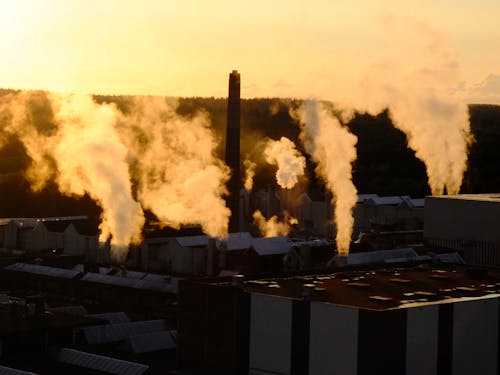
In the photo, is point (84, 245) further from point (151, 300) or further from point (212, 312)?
point (212, 312)

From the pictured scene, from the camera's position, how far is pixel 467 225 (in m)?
28.5

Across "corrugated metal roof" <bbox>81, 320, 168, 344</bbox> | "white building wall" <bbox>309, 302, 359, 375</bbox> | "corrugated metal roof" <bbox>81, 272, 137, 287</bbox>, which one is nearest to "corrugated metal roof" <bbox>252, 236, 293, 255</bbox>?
"corrugated metal roof" <bbox>81, 272, 137, 287</bbox>

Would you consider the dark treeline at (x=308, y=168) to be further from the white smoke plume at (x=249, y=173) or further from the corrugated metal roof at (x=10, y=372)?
the corrugated metal roof at (x=10, y=372)

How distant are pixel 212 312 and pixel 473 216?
12103mm

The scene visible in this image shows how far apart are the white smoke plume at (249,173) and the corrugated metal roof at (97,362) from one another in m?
30.4

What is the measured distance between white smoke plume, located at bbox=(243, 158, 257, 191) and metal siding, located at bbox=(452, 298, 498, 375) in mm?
31604

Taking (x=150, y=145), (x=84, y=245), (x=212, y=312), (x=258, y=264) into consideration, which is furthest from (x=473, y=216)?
(x=150, y=145)

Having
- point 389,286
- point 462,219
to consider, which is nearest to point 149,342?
point 389,286

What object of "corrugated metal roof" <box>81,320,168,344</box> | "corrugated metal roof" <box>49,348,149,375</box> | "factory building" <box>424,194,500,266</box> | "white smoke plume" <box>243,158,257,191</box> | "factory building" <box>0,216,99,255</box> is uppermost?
"white smoke plume" <box>243,158,257,191</box>

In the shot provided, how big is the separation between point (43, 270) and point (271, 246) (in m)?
7.16

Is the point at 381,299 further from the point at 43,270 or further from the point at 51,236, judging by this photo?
the point at 51,236

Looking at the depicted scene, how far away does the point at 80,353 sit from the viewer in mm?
19141

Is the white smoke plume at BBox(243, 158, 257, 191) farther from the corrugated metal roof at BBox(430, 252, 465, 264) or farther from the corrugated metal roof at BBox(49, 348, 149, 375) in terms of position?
the corrugated metal roof at BBox(49, 348, 149, 375)

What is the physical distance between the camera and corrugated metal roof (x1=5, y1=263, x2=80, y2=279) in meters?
31.2
